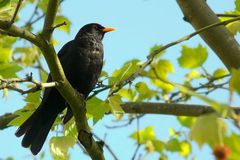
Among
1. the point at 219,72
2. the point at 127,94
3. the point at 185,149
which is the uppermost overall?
the point at 127,94

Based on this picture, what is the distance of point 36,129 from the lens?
3484mm

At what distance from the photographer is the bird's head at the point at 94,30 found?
4.50 meters

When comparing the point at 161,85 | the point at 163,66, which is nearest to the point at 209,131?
the point at 163,66

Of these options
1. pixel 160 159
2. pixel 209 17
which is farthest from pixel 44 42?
pixel 160 159

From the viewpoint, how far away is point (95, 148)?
254cm

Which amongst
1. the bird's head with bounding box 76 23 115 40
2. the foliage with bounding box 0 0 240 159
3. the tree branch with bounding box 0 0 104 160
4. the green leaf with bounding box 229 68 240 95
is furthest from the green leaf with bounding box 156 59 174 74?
the green leaf with bounding box 229 68 240 95

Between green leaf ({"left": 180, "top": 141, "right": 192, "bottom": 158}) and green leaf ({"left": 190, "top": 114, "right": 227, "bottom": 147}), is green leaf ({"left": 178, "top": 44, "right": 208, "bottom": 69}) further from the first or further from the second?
green leaf ({"left": 190, "top": 114, "right": 227, "bottom": 147})

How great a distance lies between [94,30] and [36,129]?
152cm

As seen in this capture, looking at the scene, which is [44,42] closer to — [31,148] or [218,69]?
[31,148]

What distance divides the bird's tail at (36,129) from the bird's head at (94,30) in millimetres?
1121

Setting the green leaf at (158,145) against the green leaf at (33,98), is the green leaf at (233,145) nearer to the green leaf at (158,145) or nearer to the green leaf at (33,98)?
the green leaf at (33,98)

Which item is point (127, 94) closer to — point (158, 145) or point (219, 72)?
point (158, 145)

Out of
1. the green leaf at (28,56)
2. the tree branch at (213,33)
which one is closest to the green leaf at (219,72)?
the tree branch at (213,33)

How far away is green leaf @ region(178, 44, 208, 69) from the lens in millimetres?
2945
